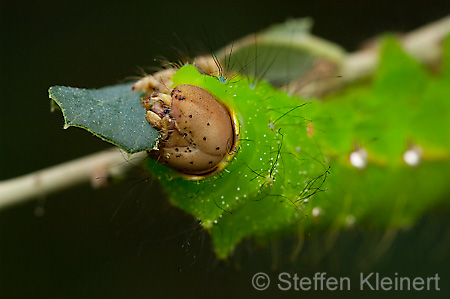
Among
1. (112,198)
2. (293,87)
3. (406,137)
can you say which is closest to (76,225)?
(112,198)

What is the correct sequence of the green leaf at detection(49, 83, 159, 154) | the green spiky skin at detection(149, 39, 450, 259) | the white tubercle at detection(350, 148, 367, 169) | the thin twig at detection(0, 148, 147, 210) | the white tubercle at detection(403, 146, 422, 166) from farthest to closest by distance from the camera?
the white tubercle at detection(403, 146, 422, 166) < the white tubercle at detection(350, 148, 367, 169) < the thin twig at detection(0, 148, 147, 210) < the green spiky skin at detection(149, 39, 450, 259) < the green leaf at detection(49, 83, 159, 154)

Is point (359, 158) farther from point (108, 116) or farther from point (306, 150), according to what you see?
point (108, 116)

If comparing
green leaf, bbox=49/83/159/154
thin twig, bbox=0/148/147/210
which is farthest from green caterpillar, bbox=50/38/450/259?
thin twig, bbox=0/148/147/210

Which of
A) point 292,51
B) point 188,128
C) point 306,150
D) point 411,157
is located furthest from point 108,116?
point 411,157

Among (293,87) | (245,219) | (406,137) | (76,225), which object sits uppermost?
(293,87)

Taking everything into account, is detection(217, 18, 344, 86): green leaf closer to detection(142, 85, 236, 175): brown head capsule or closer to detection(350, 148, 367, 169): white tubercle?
detection(350, 148, 367, 169): white tubercle

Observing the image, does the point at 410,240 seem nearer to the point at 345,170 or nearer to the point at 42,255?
the point at 345,170
